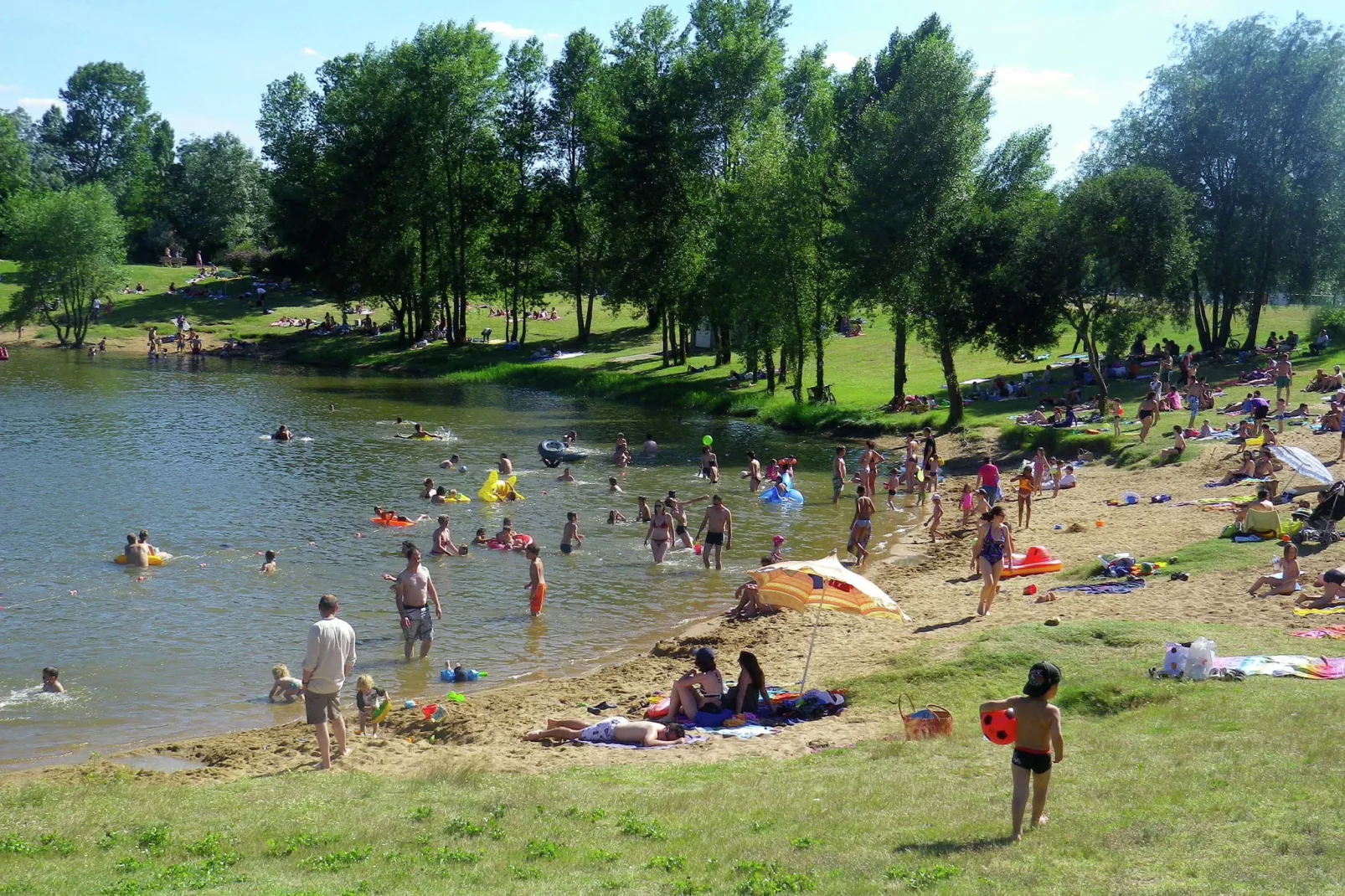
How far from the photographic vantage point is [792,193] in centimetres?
4753

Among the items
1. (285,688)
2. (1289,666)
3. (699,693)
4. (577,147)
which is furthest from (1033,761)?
(577,147)

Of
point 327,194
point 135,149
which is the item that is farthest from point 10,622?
point 135,149

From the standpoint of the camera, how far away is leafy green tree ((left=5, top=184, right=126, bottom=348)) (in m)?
71.5

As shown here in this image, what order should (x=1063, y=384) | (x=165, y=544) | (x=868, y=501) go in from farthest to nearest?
(x=1063, y=384) → (x=165, y=544) → (x=868, y=501)

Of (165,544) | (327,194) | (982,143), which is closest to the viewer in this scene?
(165,544)

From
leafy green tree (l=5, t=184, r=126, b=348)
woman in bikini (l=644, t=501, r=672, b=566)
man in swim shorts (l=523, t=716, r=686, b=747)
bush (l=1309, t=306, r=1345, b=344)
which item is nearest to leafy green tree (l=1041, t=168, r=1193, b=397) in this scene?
bush (l=1309, t=306, r=1345, b=344)

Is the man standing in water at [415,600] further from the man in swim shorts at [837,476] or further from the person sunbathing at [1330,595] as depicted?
the man in swim shorts at [837,476]

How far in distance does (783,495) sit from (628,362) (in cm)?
3115

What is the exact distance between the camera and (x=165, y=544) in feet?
88.6

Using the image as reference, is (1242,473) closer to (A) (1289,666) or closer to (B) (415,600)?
(A) (1289,666)

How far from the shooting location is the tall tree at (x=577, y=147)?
2586 inches

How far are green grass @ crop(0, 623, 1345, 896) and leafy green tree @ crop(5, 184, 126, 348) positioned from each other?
67.3 metres

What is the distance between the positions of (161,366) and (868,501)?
175ft

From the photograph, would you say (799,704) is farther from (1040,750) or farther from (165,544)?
(165,544)
